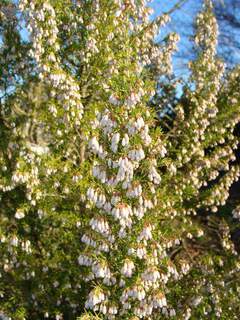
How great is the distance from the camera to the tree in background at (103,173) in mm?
4953

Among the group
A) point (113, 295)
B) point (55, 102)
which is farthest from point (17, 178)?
point (113, 295)

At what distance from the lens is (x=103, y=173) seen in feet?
15.6

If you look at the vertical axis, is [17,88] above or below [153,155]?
above

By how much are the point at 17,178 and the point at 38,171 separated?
726 mm

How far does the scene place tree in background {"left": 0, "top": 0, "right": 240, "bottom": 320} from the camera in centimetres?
495

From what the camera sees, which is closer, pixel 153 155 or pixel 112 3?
pixel 153 155

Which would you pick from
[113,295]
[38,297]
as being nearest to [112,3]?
[113,295]

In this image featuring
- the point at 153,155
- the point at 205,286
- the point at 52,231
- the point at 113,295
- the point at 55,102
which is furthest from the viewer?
the point at 52,231

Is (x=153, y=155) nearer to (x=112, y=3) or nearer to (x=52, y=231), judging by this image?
(x=112, y=3)

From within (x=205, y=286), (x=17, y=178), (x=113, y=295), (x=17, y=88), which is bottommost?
(x=113, y=295)

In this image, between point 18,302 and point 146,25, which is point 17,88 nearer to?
point 146,25

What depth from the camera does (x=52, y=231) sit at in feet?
28.3

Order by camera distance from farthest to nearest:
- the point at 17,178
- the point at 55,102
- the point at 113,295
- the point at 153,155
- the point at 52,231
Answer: the point at 52,231 < the point at 55,102 < the point at 17,178 < the point at 113,295 < the point at 153,155

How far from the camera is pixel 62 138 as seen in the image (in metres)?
7.30
